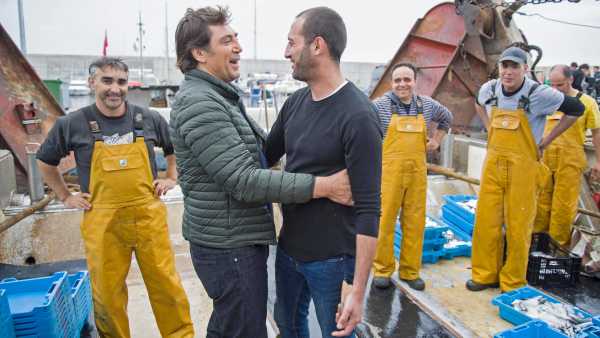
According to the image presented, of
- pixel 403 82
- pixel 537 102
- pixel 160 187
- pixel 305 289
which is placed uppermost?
pixel 403 82

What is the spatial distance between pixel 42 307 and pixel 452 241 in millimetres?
4072

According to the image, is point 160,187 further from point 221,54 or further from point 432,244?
point 432,244

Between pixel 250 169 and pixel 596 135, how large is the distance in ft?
15.6

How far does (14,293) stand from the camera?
8.89ft

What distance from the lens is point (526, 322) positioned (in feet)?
10.2

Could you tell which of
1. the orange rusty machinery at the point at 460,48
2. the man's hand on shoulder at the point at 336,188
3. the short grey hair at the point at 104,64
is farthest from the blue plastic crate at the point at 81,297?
the orange rusty machinery at the point at 460,48

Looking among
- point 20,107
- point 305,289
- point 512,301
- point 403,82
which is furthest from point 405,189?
point 20,107

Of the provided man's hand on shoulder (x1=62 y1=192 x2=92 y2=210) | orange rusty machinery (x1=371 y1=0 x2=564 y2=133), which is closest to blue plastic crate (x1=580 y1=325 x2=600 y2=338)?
man's hand on shoulder (x1=62 y1=192 x2=92 y2=210)

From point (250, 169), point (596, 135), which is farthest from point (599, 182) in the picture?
point (250, 169)

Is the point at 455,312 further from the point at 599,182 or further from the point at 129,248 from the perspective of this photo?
the point at 599,182

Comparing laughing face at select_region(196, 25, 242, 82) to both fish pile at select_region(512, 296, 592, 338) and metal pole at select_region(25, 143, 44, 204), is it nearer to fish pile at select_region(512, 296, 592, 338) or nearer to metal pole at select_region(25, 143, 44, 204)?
fish pile at select_region(512, 296, 592, 338)

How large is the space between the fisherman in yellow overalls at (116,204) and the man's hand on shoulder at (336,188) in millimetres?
1651

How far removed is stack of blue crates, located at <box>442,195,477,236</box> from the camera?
17.0 feet

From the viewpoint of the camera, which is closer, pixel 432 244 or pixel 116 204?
pixel 116 204
